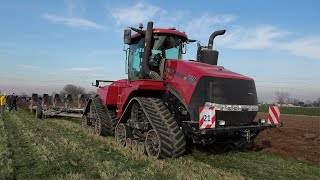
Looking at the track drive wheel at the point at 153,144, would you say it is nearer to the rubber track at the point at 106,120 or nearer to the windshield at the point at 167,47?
the windshield at the point at 167,47

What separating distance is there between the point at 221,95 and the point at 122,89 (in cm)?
390

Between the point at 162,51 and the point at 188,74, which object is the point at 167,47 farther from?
the point at 188,74

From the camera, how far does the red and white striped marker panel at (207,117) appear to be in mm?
7820

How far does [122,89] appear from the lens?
1126 centimetres

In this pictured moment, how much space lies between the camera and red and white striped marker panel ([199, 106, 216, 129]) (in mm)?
7820

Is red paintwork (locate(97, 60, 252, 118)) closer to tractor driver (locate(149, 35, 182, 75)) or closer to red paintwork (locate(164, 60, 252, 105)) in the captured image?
red paintwork (locate(164, 60, 252, 105))

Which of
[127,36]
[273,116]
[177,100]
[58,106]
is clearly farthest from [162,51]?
[58,106]

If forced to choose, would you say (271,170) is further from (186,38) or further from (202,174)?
(186,38)

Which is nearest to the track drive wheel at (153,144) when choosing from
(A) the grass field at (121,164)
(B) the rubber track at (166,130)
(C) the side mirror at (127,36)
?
(B) the rubber track at (166,130)

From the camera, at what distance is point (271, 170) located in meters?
7.84

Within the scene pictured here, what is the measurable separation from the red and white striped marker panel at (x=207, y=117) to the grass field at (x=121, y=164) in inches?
34.4

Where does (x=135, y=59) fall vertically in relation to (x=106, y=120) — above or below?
above

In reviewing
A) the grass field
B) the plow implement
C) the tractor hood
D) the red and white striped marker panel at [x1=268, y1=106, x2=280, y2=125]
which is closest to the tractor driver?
the tractor hood

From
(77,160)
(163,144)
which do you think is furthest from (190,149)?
(77,160)
